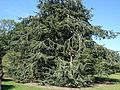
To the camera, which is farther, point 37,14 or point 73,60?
point 37,14

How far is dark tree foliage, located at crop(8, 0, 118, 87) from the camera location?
91.3ft

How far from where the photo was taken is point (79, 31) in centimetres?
3067

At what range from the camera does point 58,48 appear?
28.6 meters

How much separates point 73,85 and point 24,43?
22.6ft

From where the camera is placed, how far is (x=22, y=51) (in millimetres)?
31031

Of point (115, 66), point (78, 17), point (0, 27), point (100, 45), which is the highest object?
point (0, 27)

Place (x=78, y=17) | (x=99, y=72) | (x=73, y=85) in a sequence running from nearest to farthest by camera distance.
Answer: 1. (x=73, y=85)
2. (x=99, y=72)
3. (x=78, y=17)

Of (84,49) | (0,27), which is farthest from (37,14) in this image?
(0,27)

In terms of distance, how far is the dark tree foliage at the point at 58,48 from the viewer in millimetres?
27828

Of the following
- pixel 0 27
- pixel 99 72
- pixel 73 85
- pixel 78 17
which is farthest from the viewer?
pixel 0 27

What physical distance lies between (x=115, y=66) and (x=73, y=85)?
6.24m

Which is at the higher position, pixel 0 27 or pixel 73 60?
pixel 0 27

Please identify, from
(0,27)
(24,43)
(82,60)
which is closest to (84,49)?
(82,60)

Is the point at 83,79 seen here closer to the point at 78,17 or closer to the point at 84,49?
the point at 84,49
